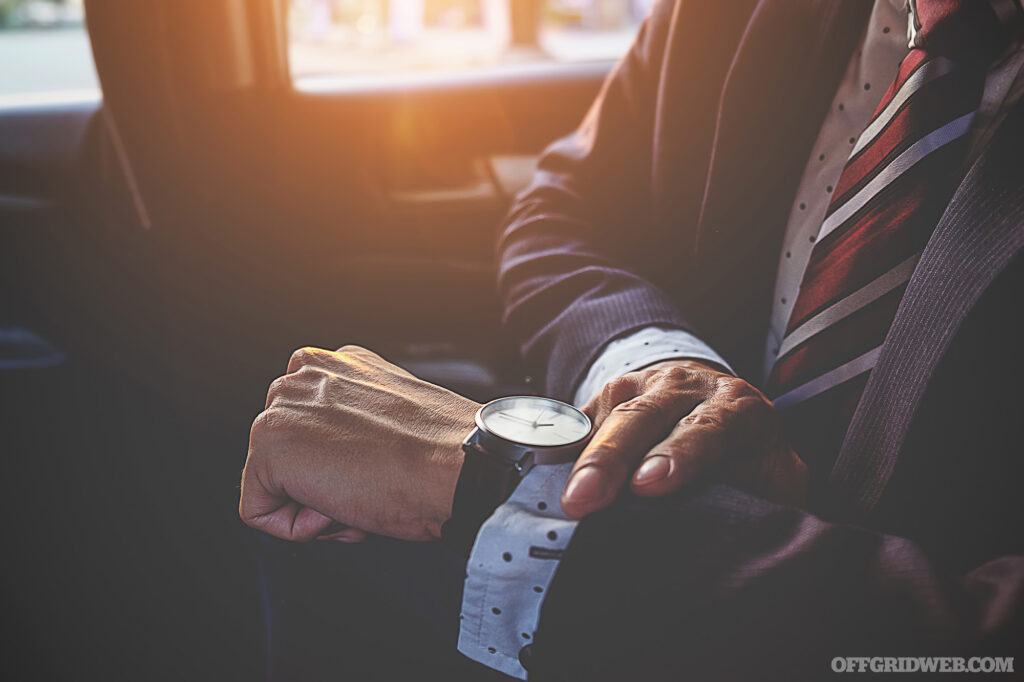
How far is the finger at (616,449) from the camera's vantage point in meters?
0.67

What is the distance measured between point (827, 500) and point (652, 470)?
0.32 meters

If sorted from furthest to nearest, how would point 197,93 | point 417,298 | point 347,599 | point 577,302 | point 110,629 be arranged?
point 417,298
point 197,93
point 110,629
point 577,302
point 347,599

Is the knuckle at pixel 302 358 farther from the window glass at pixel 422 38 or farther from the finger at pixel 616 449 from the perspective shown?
the window glass at pixel 422 38

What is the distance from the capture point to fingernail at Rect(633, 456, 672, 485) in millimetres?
681

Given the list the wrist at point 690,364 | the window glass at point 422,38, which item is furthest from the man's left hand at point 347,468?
the window glass at point 422,38

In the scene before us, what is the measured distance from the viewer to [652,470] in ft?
2.25

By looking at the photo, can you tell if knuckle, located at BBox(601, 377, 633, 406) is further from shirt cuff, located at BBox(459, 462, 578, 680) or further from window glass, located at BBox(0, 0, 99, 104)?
window glass, located at BBox(0, 0, 99, 104)

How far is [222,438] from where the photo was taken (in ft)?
6.72

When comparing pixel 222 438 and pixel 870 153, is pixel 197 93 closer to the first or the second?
pixel 222 438

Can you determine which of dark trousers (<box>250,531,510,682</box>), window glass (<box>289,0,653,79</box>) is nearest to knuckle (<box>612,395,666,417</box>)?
dark trousers (<box>250,531,510,682</box>)

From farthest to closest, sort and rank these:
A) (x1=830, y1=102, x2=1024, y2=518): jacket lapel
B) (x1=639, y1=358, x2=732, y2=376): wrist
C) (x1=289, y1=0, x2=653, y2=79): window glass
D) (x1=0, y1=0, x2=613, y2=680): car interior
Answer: (x1=289, y1=0, x2=653, y2=79): window glass, (x1=0, y1=0, x2=613, y2=680): car interior, (x1=639, y1=358, x2=732, y2=376): wrist, (x1=830, y1=102, x2=1024, y2=518): jacket lapel

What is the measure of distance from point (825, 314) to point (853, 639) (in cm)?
44

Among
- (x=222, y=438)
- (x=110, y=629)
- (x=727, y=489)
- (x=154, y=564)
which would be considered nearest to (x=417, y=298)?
(x=222, y=438)

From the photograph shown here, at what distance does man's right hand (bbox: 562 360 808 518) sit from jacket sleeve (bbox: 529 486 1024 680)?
1.1 inches
